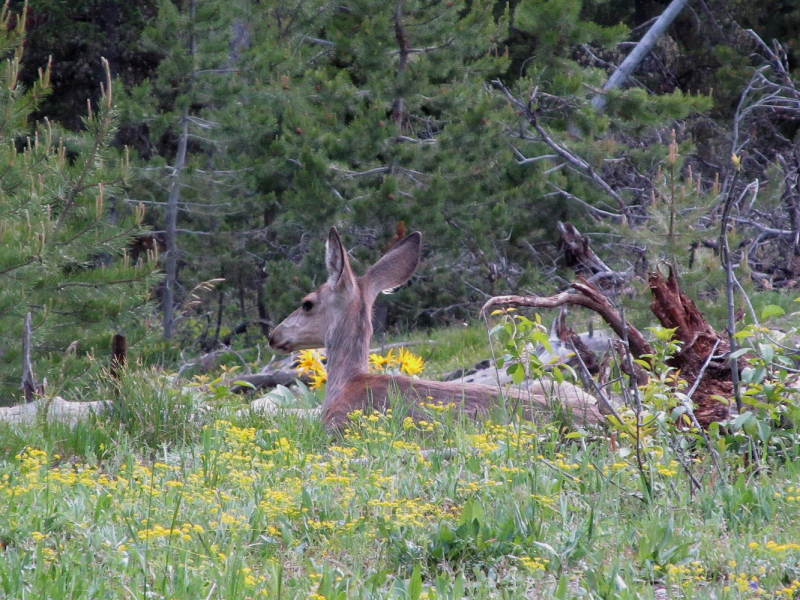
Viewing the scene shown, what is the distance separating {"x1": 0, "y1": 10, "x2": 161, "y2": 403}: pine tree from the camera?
9.44 metres

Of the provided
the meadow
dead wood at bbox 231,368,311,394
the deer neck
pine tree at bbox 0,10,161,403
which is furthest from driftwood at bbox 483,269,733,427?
pine tree at bbox 0,10,161,403

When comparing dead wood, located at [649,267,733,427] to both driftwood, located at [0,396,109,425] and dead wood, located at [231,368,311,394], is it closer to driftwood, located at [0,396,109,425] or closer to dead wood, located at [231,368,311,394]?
driftwood, located at [0,396,109,425]

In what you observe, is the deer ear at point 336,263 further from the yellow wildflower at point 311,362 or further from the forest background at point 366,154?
the forest background at point 366,154

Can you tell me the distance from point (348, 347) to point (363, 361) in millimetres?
149

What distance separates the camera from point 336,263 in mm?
6605

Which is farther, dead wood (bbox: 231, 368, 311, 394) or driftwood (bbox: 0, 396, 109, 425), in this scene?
dead wood (bbox: 231, 368, 311, 394)

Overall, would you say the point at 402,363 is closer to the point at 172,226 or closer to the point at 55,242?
the point at 55,242

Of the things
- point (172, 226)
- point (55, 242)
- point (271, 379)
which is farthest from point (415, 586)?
point (172, 226)

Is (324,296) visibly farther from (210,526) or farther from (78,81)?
(78,81)

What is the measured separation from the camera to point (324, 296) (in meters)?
6.92

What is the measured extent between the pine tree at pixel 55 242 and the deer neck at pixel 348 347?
352cm

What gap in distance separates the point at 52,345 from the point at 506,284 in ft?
21.2

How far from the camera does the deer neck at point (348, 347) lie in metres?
6.45

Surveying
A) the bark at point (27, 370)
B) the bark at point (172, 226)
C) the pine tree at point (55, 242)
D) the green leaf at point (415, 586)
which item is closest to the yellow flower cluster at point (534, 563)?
the green leaf at point (415, 586)
